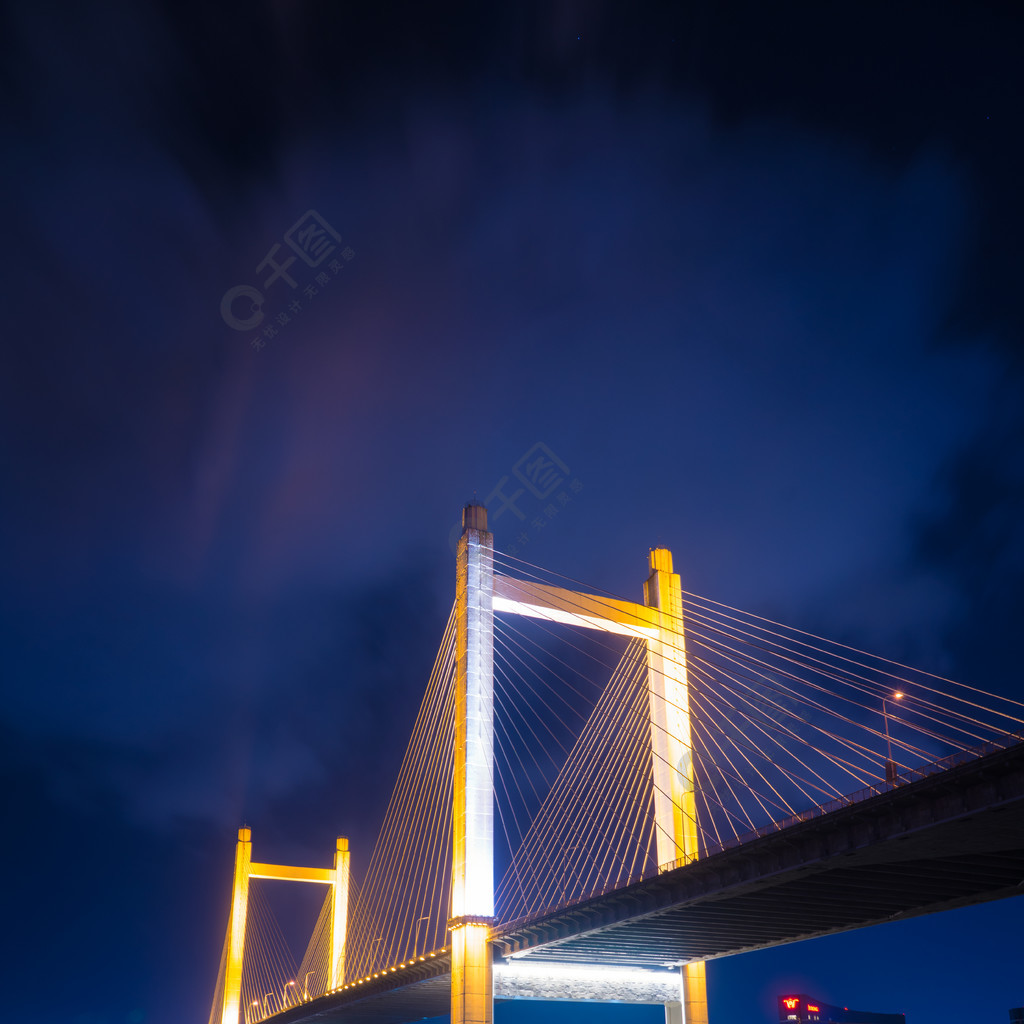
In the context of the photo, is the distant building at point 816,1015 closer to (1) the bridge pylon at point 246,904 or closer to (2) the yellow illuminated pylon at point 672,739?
(1) the bridge pylon at point 246,904

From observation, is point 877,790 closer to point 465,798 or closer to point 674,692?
point 674,692

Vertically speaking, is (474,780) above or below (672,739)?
below

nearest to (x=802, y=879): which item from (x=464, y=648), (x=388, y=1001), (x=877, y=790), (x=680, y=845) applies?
(x=877, y=790)

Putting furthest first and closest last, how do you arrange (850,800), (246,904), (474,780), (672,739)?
(246,904), (474,780), (672,739), (850,800)

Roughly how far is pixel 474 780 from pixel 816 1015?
13965 cm

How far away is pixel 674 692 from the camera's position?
3462 cm

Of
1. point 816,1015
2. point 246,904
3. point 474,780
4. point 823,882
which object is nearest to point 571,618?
point 474,780

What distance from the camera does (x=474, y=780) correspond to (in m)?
34.3

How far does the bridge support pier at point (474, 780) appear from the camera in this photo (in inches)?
1293

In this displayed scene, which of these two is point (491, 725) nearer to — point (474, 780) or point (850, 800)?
point (474, 780)

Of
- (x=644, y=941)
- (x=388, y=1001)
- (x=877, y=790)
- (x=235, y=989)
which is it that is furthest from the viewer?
(x=235, y=989)

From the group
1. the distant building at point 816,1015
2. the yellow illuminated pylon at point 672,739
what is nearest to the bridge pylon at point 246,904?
the yellow illuminated pylon at point 672,739

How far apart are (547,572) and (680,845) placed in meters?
10.3

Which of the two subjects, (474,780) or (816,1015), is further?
(816,1015)
